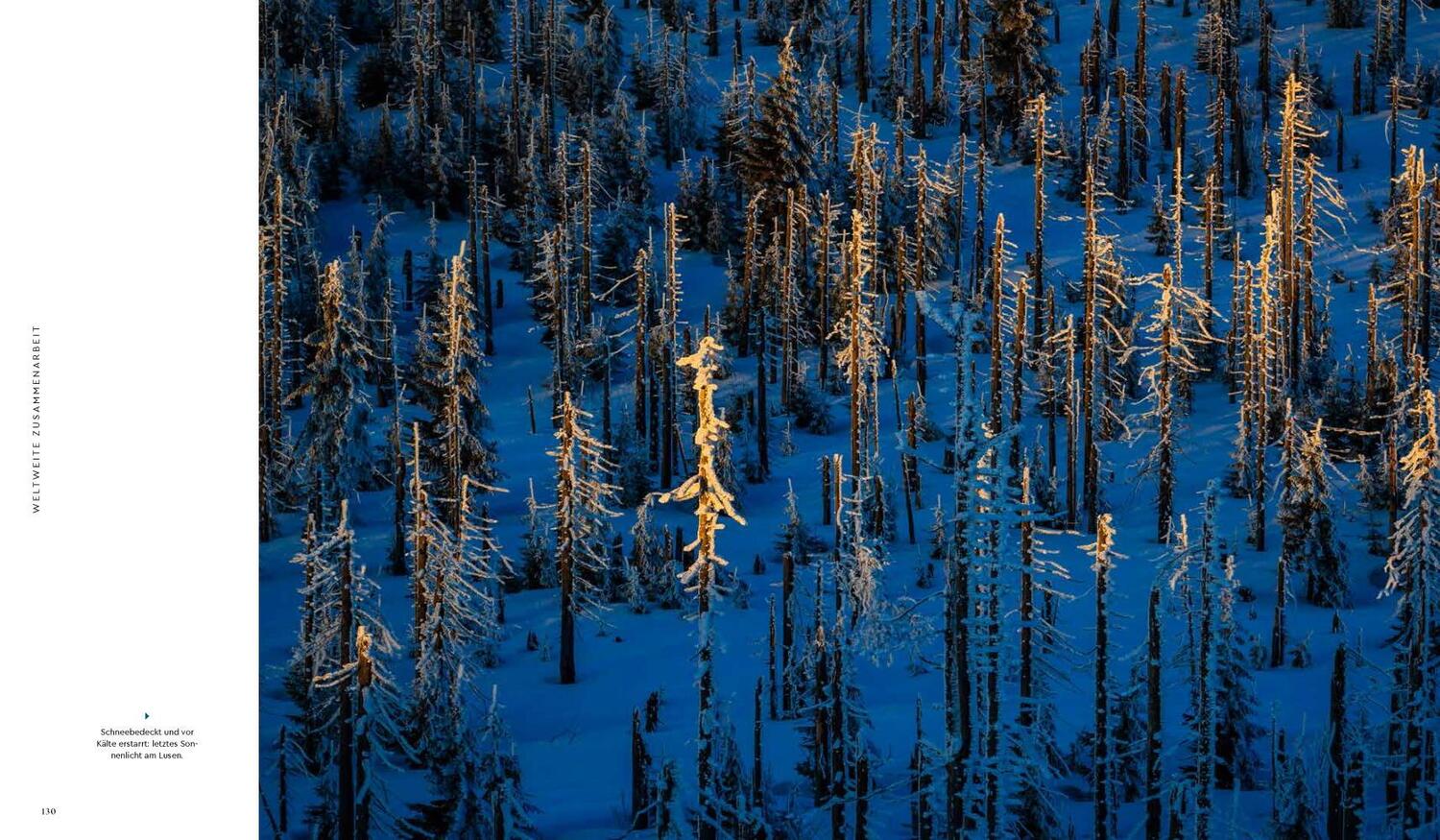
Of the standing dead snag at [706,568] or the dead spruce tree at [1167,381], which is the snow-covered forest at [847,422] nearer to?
the standing dead snag at [706,568]

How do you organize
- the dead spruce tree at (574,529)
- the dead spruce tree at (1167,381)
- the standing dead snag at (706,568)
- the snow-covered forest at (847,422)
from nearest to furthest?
the standing dead snag at (706,568), the snow-covered forest at (847,422), the dead spruce tree at (574,529), the dead spruce tree at (1167,381)

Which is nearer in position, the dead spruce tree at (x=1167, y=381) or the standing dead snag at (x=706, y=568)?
the standing dead snag at (x=706, y=568)

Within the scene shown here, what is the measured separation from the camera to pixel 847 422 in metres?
55.5

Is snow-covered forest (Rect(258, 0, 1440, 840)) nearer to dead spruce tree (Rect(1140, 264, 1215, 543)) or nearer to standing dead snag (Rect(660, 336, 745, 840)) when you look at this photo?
standing dead snag (Rect(660, 336, 745, 840))

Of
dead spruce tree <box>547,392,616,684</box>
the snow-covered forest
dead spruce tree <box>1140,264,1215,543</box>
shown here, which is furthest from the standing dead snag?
dead spruce tree <box>1140,264,1215,543</box>

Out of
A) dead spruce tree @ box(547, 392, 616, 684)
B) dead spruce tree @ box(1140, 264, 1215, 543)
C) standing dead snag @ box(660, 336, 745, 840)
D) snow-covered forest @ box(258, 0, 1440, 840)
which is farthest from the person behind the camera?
dead spruce tree @ box(1140, 264, 1215, 543)

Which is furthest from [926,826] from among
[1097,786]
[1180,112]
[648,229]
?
[1180,112]

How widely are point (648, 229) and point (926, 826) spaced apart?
1345 inches

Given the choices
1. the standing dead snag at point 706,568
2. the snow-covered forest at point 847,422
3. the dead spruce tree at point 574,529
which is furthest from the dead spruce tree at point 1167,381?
the standing dead snag at point 706,568

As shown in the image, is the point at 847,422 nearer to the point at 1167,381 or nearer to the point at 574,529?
the point at 1167,381

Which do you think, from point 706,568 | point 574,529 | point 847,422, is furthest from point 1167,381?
point 706,568

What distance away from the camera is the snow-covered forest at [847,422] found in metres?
34.9

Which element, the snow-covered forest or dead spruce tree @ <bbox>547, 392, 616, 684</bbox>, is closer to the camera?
the snow-covered forest

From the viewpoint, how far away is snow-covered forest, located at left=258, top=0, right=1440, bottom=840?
3488cm
